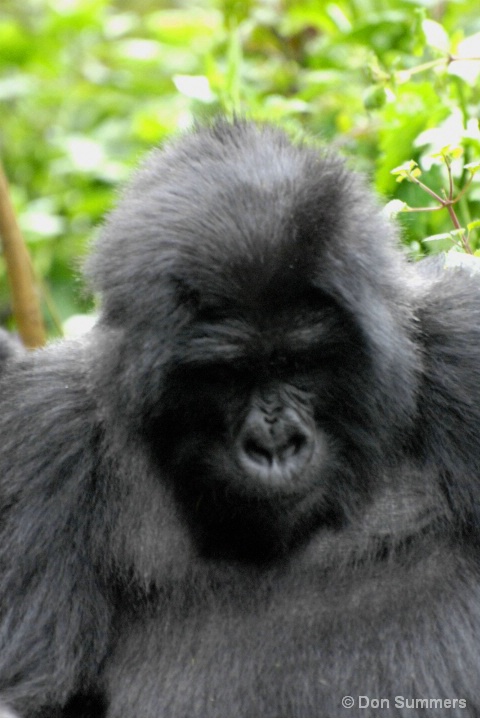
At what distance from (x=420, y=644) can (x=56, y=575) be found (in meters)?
1.13

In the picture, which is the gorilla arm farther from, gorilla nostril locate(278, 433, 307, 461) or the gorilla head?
gorilla nostril locate(278, 433, 307, 461)

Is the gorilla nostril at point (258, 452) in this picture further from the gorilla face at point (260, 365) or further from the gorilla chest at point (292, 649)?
the gorilla chest at point (292, 649)

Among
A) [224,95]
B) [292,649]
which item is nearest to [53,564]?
[292,649]

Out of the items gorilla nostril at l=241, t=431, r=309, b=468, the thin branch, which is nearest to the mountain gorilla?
gorilla nostril at l=241, t=431, r=309, b=468

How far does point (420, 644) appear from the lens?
3.53m

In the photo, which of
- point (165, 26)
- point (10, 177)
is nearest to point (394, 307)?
point (165, 26)

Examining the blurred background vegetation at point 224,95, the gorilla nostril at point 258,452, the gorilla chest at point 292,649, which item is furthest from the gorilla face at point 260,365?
the blurred background vegetation at point 224,95

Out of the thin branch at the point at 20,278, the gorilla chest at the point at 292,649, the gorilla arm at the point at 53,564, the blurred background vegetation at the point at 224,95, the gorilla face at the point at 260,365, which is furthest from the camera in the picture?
the thin branch at the point at 20,278

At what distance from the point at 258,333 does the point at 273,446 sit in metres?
0.31

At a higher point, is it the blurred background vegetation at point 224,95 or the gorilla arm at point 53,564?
the blurred background vegetation at point 224,95

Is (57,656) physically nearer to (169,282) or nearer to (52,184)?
(169,282)

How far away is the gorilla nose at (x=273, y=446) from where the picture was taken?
10.4ft

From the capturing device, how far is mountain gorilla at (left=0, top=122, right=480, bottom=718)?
3.21 meters

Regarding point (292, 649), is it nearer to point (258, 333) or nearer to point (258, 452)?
point (258, 452)
